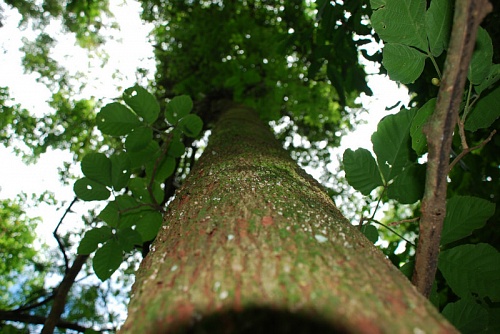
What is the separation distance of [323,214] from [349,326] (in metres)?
0.47

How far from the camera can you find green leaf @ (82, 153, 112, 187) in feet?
5.53

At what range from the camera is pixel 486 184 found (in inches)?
101

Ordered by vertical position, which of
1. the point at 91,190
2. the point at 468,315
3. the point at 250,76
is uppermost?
the point at 250,76

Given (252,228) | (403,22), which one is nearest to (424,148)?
(403,22)

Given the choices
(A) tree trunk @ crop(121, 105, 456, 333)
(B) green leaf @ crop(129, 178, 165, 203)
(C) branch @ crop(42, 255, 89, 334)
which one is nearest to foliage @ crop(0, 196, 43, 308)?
(C) branch @ crop(42, 255, 89, 334)

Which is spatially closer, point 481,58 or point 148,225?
point 481,58

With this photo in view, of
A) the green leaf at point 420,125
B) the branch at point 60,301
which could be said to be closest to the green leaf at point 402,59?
the green leaf at point 420,125

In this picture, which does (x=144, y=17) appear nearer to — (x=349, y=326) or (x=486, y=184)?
(x=486, y=184)

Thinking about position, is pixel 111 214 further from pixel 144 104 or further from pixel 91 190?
pixel 144 104

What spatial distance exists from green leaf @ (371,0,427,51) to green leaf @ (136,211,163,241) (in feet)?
4.90

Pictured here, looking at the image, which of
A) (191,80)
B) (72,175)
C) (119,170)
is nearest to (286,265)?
(119,170)

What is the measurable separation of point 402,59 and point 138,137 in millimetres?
1344

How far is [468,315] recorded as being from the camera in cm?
111

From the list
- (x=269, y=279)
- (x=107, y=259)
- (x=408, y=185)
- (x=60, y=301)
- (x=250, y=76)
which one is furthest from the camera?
(x=250, y=76)
